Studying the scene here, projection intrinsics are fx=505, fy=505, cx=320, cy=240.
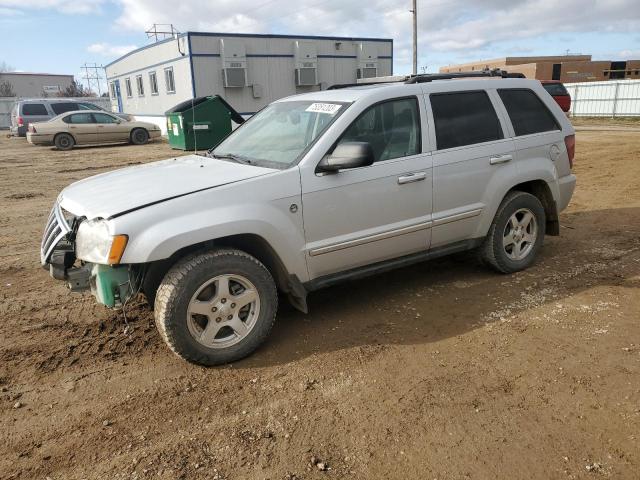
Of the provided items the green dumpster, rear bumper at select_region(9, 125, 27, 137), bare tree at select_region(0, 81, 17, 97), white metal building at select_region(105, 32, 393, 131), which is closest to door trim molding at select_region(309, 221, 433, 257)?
the green dumpster

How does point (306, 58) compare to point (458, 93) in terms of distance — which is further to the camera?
point (306, 58)

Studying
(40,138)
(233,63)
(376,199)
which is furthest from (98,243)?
(233,63)

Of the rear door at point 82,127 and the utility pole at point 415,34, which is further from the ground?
the utility pole at point 415,34

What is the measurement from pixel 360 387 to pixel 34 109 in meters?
23.9

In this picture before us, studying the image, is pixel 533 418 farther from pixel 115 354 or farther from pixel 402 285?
pixel 115 354

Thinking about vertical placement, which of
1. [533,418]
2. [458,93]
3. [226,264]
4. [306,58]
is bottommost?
[533,418]

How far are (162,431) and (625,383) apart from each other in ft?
9.18

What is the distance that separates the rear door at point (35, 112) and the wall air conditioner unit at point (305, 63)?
437 inches

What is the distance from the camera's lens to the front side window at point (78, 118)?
19.3 metres

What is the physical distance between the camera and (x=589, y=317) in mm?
4031

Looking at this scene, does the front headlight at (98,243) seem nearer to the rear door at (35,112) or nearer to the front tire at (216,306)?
the front tire at (216,306)

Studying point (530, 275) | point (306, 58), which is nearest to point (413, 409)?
point (530, 275)

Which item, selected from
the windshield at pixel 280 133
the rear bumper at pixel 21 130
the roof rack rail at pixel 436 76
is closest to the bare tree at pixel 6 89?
the rear bumper at pixel 21 130

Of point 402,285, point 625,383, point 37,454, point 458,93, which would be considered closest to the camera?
point 37,454
